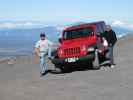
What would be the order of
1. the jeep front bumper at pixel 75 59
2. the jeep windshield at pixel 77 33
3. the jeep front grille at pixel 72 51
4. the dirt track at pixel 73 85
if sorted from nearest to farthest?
the dirt track at pixel 73 85
the jeep front bumper at pixel 75 59
the jeep front grille at pixel 72 51
the jeep windshield at pixel 77 33

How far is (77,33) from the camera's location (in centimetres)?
2283

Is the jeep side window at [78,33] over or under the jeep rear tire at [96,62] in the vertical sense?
over

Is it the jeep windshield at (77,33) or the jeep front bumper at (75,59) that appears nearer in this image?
the jeep front bumper at (75,59)

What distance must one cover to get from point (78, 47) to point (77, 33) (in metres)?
1.70

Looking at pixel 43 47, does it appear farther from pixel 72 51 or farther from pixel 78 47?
pixel 78 47

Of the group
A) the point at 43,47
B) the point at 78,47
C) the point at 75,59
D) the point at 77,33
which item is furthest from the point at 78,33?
the point at 43,47

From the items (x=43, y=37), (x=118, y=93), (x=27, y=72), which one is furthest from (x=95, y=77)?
(x=27, y=72)

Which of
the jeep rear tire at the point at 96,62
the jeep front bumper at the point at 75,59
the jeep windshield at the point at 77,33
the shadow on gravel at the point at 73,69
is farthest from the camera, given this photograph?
the jeep windshield at the point at 77,33

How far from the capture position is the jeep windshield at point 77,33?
2267 cm

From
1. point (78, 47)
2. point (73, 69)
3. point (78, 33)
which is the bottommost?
point (73, 69)

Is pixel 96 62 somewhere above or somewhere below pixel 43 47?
below

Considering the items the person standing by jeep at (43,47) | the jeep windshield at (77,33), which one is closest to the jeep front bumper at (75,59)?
the person standing by jeep at (43,47)

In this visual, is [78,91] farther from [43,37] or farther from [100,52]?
[100,52]

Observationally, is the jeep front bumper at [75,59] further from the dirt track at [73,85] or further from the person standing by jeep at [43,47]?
the person standing by jeep at [43,47]
